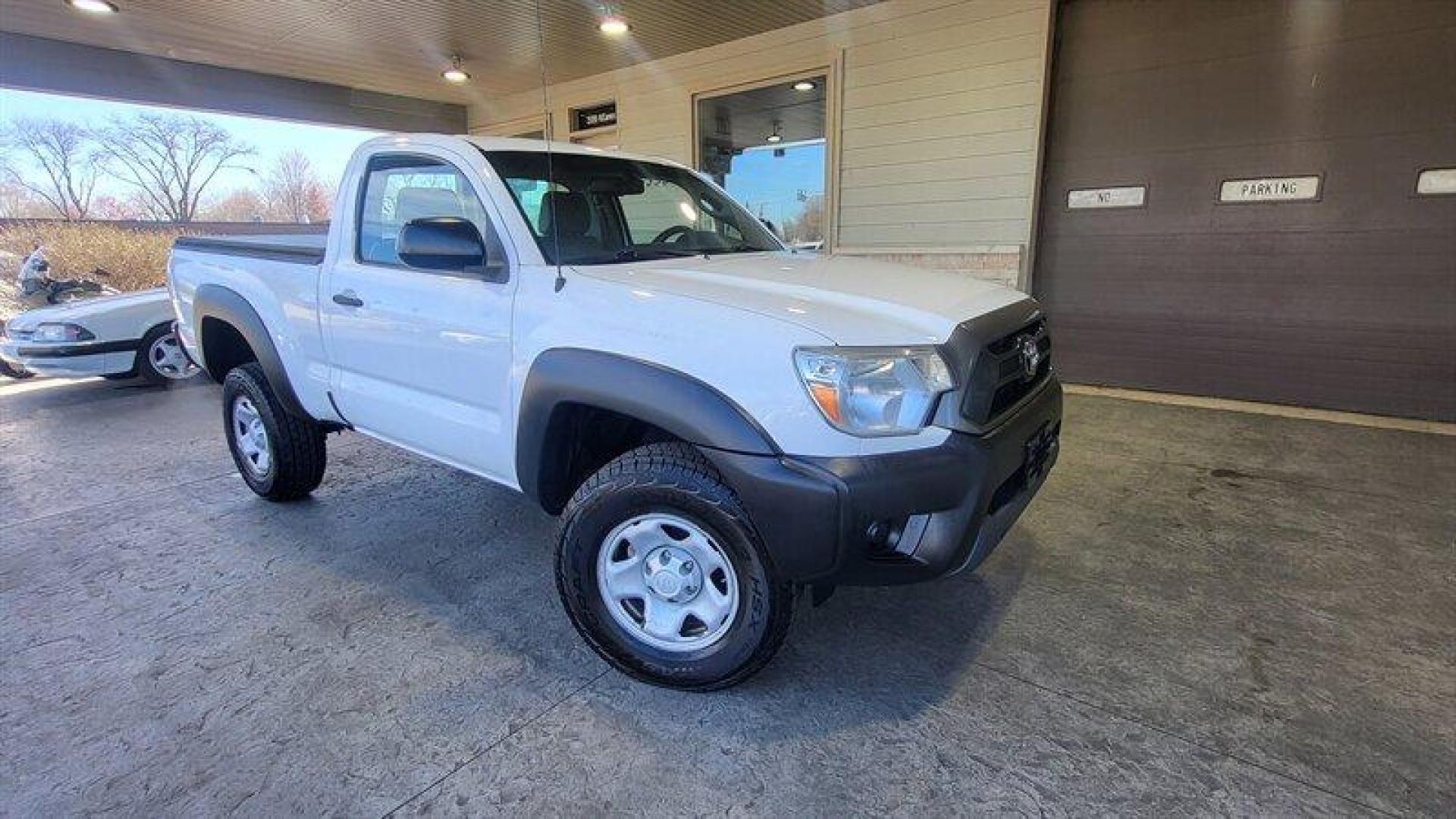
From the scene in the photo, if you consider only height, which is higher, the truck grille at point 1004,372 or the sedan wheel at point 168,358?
the truck grille at point 1004,372

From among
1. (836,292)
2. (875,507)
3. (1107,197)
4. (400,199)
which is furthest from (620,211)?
(1107,197)

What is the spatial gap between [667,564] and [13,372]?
29.1 feet

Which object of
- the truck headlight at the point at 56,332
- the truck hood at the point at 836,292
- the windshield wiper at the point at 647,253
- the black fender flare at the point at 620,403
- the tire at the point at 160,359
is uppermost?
the windshield wiper at the point at 647,253

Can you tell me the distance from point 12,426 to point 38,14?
165 inches

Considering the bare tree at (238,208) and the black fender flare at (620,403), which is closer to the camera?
the black fender flare at (620,403)

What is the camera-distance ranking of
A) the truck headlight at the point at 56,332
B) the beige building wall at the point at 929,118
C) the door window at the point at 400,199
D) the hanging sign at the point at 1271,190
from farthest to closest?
the truck headlight at the point at 56,332 < the beige building wall at the point at 929,118 < the hanging sign at the point at 1271,190 < the door window at the point at 400,199

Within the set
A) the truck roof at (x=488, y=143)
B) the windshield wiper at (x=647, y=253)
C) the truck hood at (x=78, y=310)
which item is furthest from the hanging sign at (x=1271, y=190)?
the truck hood at (x=78, y=310)

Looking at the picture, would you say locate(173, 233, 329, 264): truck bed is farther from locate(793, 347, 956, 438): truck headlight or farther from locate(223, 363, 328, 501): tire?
locate(793, 347, 956, 438): truck headlight

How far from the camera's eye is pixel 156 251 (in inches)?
349

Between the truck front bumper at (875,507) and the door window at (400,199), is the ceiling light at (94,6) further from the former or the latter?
the truck front bumper at (875,507)

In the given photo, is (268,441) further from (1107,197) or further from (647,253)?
(1107,197)

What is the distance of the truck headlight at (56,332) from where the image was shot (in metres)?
6.15

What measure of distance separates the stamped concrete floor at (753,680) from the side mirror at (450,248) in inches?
50.1

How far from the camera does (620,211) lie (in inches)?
122
